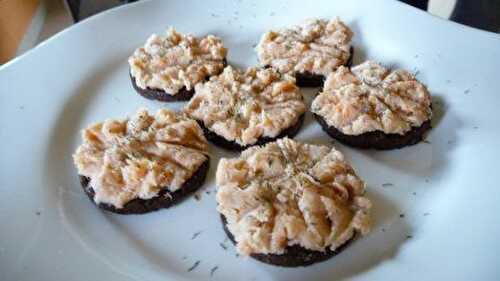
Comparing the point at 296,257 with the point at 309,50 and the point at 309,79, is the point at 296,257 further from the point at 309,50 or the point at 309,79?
the point at 309,50

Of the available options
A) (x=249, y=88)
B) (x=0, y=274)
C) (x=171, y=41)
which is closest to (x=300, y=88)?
(x=249, y=88)

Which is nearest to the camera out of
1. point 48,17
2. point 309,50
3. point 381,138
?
point 381,138

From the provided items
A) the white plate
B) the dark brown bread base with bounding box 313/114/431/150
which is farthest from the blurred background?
the dark brown bread base with bounding box 313/114/431/150

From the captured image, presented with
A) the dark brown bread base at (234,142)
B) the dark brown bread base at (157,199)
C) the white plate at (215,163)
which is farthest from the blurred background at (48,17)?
the dark brown bread base at (157,199)

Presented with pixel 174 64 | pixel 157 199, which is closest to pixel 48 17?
pixel 174 64

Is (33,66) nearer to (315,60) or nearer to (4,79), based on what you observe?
(4,79)
